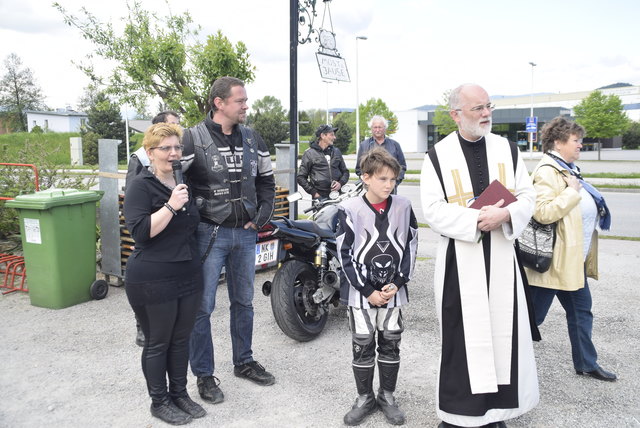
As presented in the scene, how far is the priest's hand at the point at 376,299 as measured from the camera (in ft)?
10.8

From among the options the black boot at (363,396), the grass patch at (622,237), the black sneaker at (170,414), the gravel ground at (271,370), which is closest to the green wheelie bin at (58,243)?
the gravel ground at (271,370)

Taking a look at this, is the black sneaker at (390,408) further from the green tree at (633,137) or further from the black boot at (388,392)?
the green tree at (633,137)

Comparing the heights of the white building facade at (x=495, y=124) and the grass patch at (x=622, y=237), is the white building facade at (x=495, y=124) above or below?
above

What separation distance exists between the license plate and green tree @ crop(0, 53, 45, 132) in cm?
5939

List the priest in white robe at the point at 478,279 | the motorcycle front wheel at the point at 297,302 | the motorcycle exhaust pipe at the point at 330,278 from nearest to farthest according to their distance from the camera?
the priest in white robe at the point at 478,279
the motorcycle front wheel at the point at 297,302
the motorcycle exhaust pipe at the point at 330,278

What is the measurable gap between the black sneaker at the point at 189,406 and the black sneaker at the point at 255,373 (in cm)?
52

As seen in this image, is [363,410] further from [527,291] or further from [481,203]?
[481,203]

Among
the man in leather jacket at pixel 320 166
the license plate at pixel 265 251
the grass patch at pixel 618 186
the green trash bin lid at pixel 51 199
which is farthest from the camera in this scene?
the grass patch at pixel 618 186

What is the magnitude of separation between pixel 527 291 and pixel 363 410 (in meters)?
1.24

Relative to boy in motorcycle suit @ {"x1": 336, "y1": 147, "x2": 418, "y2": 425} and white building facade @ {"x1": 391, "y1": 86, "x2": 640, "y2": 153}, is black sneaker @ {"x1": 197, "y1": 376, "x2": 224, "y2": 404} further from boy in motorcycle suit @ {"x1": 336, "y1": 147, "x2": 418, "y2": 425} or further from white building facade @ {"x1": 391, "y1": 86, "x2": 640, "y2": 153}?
white building facade @ {"x1": 391, "y1": 86, "x2": 640, "y2": 153}

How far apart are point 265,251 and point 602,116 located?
39.5m

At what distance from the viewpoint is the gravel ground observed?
11.1 feet

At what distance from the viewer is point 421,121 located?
64000 millimetres

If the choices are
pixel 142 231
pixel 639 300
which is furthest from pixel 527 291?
pixel 639 300
